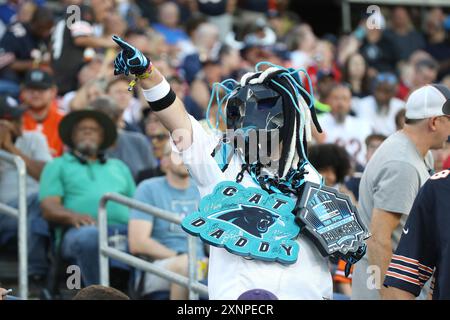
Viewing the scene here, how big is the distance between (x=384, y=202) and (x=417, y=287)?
877 mm

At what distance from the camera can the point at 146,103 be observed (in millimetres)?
10078

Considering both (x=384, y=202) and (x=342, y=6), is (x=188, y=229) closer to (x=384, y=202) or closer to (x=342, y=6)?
(x=384, y=202)

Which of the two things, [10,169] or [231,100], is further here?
[10,169]

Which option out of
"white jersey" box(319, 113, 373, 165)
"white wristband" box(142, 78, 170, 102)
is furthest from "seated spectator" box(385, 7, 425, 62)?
"white wristband" box(142, 78, 170, 102)

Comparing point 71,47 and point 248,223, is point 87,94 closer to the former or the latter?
point 71,47

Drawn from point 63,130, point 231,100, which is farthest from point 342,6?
point 231,100

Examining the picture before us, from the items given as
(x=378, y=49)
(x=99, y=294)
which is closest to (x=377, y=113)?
(x=378, y=49)

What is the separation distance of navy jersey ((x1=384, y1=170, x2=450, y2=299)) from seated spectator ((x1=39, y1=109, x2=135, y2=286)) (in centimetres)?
328

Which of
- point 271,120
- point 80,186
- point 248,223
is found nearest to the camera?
point 248,223

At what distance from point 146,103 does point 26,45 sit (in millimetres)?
1875

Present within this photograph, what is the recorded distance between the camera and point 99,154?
8.29m

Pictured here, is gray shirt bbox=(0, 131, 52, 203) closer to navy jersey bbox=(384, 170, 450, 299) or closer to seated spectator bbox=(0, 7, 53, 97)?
seated spectator bbox=(0, 7, 53, 97)

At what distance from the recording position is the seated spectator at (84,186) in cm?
757

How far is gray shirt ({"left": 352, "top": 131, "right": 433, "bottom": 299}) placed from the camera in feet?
18.2
